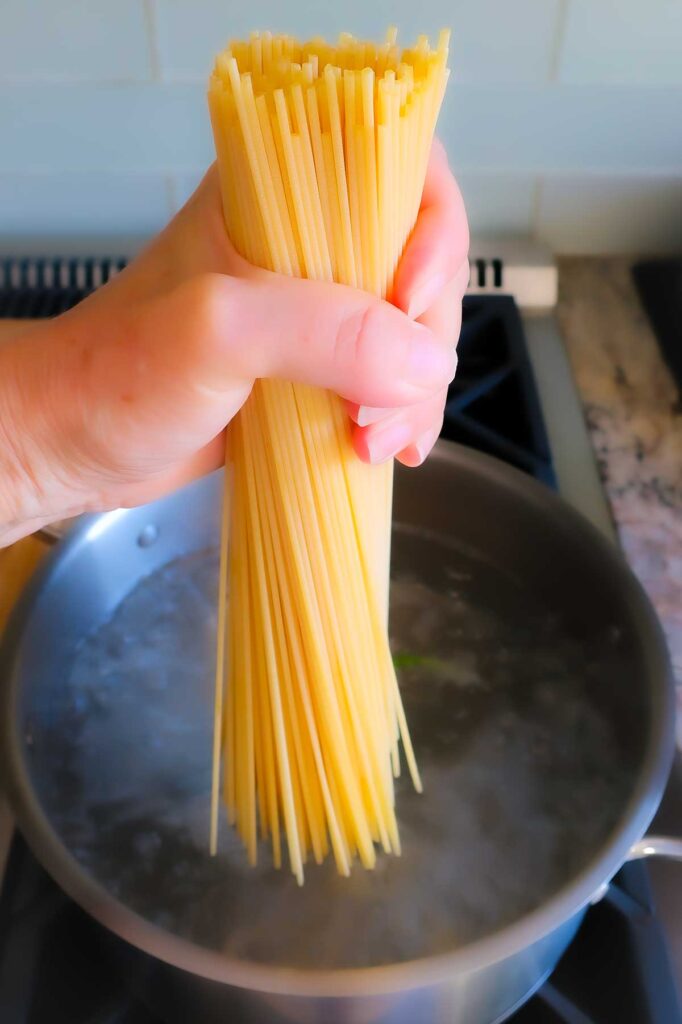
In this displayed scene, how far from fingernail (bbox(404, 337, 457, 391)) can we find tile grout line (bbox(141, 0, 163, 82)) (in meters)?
0.48

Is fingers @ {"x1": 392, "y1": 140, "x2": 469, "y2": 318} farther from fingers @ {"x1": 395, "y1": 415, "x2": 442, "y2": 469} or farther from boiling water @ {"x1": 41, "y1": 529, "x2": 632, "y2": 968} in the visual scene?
boiling water @ {"x1": 41, "y1": 529, "x2": 632, "y2": 968}

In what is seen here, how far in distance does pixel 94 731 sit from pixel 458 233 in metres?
0.35

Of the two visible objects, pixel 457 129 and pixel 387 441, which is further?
pixel 457 129

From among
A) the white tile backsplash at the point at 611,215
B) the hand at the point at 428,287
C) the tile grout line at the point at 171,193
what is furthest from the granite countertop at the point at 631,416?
the tile grout line at the point at 171,193

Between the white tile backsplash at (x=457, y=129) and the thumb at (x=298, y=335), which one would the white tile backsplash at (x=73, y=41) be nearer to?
the white tile backsplash at (x=457, y=129)

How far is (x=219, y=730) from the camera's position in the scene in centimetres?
45

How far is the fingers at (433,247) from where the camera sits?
36 centimetres

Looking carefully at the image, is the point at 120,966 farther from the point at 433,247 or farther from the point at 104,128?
the point at 104,128

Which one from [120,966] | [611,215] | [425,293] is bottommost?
[120,966]

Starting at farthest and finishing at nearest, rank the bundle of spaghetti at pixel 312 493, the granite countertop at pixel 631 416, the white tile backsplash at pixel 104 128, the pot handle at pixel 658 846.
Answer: the white tile backsplash at pixel 104 128
the granite countertop at pixel 631 416
the pot handle at pixel 658 846
the bundle of spaghetti at pixel 312 493

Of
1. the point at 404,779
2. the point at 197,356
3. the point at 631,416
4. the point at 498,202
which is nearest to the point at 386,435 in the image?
the point at 197,356

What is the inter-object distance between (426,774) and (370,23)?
1.81 ft

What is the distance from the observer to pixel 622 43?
2.34ft

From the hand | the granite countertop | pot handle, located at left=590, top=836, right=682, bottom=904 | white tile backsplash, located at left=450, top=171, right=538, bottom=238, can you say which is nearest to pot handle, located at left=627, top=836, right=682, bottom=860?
pot handle, located at left=590, top=836, right=682, bottom=904
